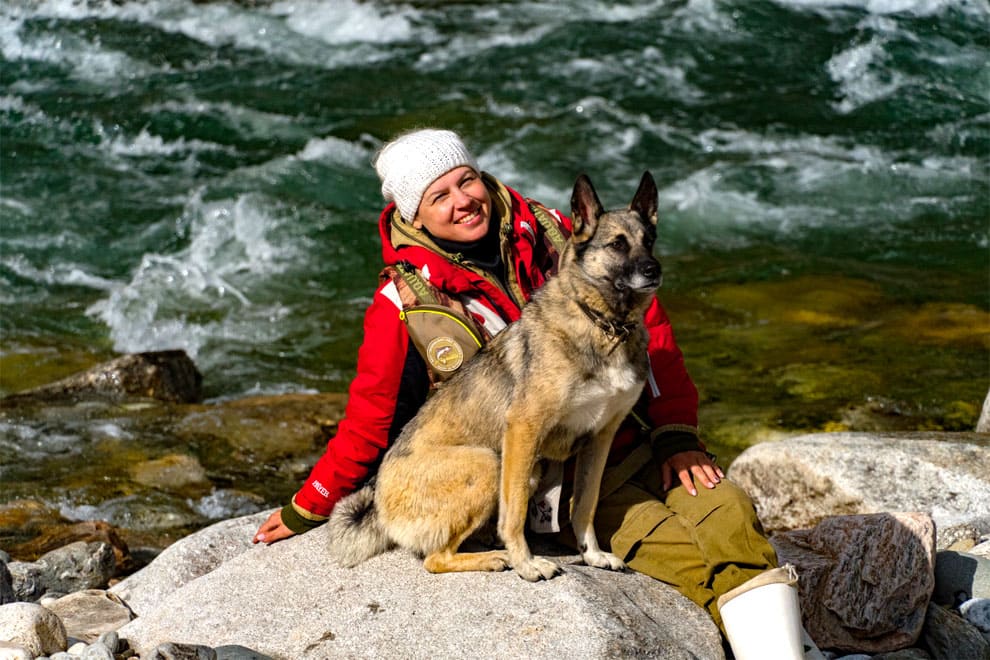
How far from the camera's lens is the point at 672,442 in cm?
514

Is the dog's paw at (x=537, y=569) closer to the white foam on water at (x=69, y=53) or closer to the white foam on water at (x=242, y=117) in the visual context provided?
the white foam on water at (x=242, y=117)

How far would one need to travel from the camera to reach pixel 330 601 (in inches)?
190

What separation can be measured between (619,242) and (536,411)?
2.39 feet

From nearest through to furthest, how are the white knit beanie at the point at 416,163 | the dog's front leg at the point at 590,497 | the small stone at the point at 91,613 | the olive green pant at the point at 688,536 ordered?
1. the olive green pant at the point at 688,536
2. the dog's front leg at the point at 590,497
3. the white knit beanie at the point at 416,163
4. the small stone at the point at 91,613

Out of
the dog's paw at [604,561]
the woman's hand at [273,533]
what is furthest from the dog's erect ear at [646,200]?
the woman's hand at [273,533]

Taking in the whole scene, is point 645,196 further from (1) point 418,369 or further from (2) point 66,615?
(2) point 66,615

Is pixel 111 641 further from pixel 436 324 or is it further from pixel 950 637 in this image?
pixel 950 637

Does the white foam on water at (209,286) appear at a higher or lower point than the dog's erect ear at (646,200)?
lower

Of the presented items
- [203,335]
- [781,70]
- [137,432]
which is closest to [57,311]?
[203,335]

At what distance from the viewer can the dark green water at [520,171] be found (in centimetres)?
1081

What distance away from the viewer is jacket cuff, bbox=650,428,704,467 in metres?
5.12

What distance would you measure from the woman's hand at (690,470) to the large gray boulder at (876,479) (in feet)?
5.55

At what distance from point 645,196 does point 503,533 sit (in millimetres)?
1424

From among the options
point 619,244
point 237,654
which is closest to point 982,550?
point 619,244
